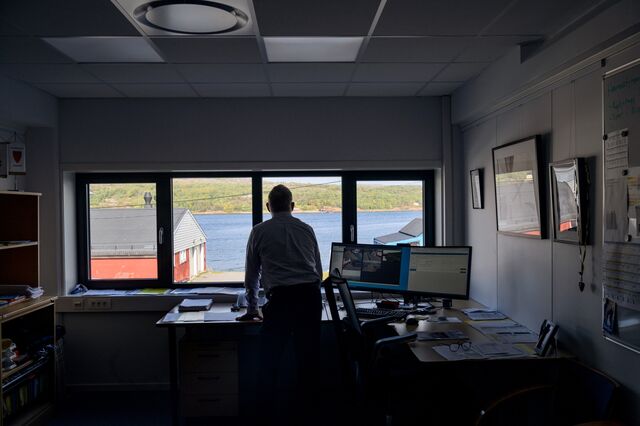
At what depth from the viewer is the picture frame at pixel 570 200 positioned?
2340 millimetres

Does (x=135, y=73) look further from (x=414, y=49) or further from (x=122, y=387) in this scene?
(x=122, y=387)

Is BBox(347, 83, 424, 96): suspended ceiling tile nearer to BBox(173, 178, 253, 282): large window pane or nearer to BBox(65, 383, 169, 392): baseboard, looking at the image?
BBox(173, 178, 253, 282): large window pane

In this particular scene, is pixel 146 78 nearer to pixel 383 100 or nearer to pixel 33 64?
pixel 33 64

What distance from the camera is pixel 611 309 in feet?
7.07

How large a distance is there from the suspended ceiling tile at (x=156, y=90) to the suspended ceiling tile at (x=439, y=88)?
1875 millimetres

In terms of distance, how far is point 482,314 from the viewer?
3355 mm

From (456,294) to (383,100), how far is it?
5.73 feet

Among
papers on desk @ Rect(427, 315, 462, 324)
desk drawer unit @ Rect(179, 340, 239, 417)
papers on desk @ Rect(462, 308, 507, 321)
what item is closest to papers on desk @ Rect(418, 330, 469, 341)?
papers on desk @ Rect(427, 315, 462, 324)

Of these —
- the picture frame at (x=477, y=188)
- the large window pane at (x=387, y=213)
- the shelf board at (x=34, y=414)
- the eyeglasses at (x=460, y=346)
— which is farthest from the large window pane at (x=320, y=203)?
the shelf board at (x=34, y=414)

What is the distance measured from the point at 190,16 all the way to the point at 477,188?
242 centimetres

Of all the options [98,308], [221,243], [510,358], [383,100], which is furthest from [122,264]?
[510,358]

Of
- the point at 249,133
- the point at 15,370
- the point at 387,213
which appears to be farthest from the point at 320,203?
the point at 15,370

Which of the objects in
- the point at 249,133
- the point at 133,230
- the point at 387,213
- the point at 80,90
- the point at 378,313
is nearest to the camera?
the point at 378,313

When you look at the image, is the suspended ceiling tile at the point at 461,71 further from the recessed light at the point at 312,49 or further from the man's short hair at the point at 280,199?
the man's short hair at the point at 280,199
